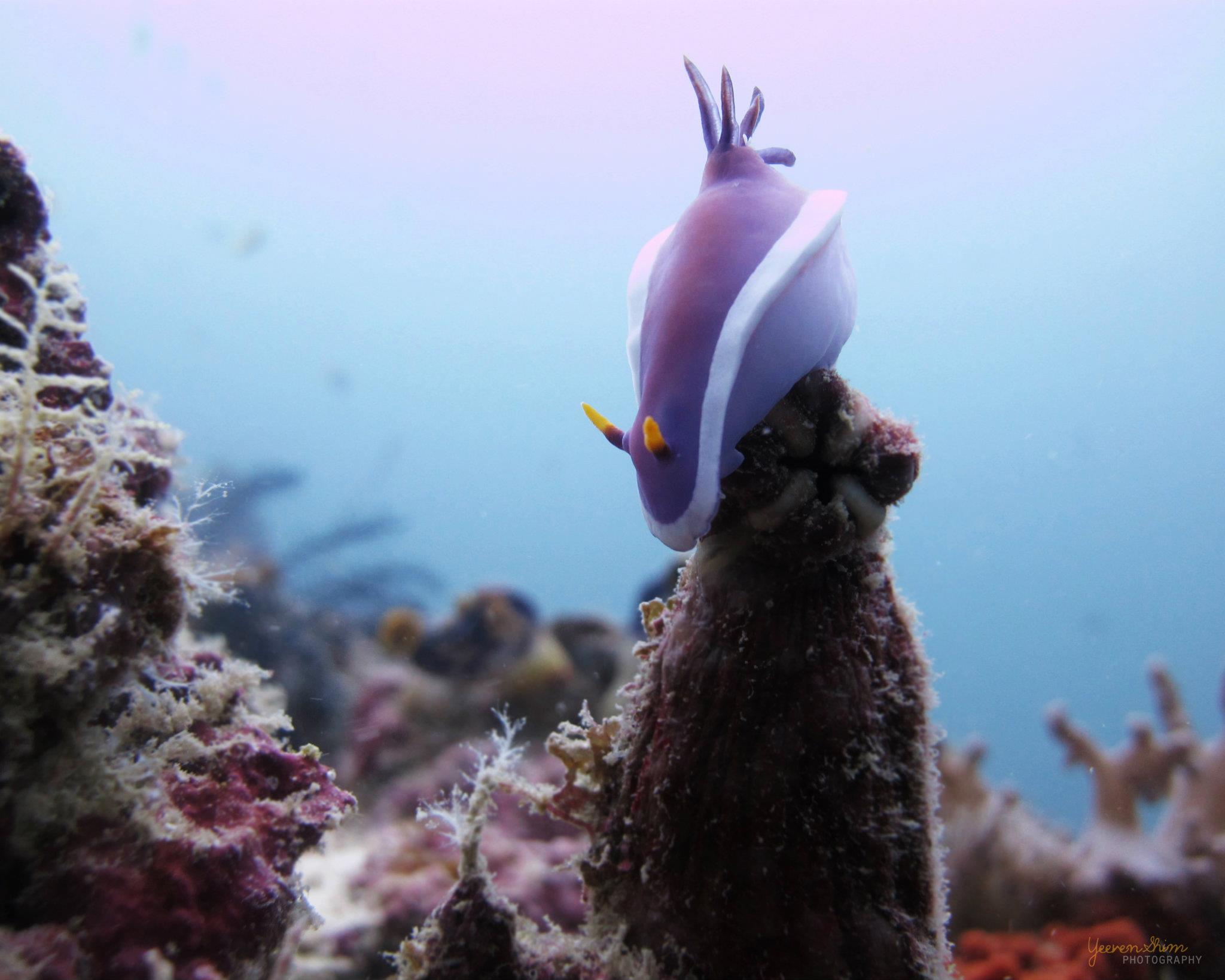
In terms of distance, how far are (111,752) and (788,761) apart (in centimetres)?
139

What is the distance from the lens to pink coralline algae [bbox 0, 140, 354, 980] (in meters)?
1.08

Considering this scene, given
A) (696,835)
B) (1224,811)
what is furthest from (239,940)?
(1224,811)

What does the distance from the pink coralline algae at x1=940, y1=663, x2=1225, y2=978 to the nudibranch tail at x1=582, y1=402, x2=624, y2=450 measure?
488 cm

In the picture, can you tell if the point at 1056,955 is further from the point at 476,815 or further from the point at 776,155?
the point at 776,155

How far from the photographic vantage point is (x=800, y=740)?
54.6 inches

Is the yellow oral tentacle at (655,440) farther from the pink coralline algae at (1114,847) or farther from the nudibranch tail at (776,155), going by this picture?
the pink coralline algae at (1114,847)

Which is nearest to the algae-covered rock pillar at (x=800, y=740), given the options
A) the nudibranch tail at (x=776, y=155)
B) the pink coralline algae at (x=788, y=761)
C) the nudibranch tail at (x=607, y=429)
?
the pink coralline algae at (x=788, y=761)

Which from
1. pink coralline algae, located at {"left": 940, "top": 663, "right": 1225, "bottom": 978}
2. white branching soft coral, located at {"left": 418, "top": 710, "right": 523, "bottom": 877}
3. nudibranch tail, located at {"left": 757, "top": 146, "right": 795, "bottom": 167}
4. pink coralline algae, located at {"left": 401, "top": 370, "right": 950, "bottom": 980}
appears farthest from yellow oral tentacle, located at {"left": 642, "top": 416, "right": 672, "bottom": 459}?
pink coralline algae, located at {"left": 940, "top": 663, "right": 1225, "bottom": 978}

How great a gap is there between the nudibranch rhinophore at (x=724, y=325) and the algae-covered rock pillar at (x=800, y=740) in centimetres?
10

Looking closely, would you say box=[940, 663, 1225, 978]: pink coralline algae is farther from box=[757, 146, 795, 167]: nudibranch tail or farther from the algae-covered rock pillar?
box=[757, 146, 795, 167]: nudibranch tail

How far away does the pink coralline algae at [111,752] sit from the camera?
1.08m

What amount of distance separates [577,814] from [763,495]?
1.06m

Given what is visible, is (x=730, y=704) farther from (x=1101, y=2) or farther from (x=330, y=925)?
(x=1101, y=2)

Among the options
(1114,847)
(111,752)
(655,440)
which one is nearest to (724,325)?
(655,440)
